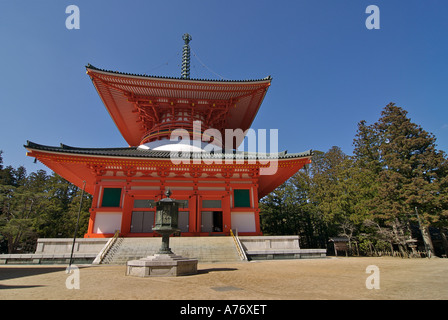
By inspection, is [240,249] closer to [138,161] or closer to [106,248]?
[106,248]

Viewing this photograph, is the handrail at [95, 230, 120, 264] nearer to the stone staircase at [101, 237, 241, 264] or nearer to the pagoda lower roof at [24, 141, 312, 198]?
the stone staircase at [101, 237, 241, 264]

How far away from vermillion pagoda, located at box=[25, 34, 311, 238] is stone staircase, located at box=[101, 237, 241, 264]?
222cm

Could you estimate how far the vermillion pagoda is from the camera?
14758 millimetres

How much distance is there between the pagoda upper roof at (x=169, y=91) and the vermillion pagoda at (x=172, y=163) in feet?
0.24

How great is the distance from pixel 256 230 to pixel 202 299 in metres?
12.3

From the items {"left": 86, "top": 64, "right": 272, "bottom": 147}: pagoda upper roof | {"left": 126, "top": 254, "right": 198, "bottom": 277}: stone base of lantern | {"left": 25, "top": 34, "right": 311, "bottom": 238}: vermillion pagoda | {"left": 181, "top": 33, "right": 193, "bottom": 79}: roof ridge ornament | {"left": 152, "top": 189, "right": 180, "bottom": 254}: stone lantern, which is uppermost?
{"left": 181, "top": 33, "right": 193, "bottom": 79}: roof ridge ornament

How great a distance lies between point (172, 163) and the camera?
1470cm

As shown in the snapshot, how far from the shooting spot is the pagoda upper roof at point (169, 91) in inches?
677

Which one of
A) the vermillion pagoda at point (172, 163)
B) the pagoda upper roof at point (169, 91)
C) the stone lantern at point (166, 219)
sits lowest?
the stone lantern at point (166, 219)

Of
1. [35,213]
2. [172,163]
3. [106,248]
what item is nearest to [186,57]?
[172,163]

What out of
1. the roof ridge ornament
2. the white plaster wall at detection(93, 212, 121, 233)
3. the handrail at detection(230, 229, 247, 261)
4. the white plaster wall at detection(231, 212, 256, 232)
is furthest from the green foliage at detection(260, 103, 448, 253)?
the white plaster wall at detection(93, 212, 121, 233)

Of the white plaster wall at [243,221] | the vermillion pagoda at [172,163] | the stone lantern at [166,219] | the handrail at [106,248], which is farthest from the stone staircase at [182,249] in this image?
the stone lantern at [166,219]

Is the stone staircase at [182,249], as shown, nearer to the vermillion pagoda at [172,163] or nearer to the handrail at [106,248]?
the handrail at [106,248]
